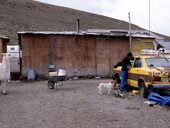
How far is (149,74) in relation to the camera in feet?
51.8

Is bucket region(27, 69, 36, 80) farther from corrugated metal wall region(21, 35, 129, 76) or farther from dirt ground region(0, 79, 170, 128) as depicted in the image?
dirt ground region(0, 79, 170, 128)

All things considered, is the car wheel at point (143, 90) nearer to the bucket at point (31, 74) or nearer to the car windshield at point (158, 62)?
the car windshield at point (158, 62)

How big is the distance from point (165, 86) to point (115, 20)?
92643mm

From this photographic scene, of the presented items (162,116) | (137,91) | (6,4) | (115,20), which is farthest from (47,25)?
(162,116)

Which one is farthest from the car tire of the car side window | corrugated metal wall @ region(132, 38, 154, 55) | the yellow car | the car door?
corrugated metal wall @ region(132, 38, 154, 55)

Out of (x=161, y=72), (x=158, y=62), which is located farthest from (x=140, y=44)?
(x=161, y=72)

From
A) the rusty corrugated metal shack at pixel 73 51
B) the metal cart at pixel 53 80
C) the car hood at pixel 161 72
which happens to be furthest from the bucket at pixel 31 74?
the car hood at pixel 161 72

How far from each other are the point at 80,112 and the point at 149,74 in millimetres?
4241

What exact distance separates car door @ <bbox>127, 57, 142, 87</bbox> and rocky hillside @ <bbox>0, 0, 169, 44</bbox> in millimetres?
52904

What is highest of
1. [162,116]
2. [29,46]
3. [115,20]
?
[115,20]

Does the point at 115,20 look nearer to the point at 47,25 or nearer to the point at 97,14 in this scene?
the point at 97,14

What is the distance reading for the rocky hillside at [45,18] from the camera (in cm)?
7756

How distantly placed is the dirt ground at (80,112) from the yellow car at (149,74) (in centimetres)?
61

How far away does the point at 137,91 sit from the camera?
17.4m
